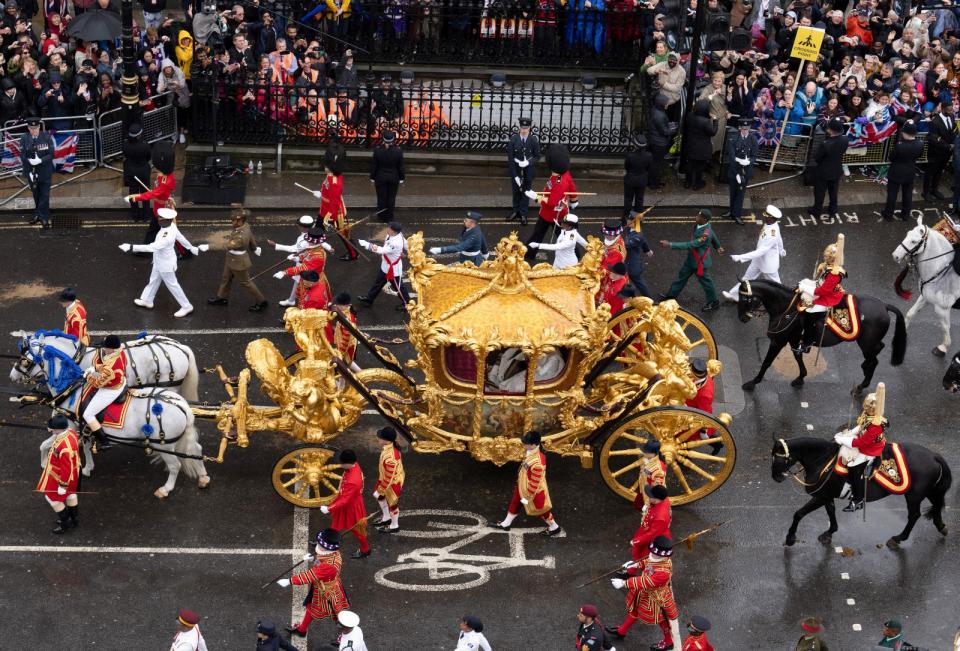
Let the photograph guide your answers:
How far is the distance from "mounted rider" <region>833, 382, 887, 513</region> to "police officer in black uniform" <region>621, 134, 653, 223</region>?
817 centimetres

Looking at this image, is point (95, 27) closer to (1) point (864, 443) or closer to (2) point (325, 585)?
(2) point (325, 585)

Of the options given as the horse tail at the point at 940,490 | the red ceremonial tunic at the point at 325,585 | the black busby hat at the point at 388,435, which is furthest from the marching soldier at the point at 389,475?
the horse tail at the point at 940,490

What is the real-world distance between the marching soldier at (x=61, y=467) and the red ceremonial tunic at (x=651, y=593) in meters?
5.57

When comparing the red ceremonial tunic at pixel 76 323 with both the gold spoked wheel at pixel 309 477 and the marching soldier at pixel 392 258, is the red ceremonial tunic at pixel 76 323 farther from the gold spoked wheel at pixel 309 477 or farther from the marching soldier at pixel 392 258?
the marching soldier at pixel 392 258

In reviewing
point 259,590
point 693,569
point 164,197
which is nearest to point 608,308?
point 693,569

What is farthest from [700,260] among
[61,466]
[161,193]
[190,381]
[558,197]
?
[61,466]

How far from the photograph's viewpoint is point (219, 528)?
1509 centimetres

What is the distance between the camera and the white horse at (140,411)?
15070 millimetres

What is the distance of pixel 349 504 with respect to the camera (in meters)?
14.2

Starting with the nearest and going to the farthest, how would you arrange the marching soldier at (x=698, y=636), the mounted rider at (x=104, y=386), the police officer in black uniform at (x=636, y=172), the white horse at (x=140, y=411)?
the marching soldier at (x=698, y=636) → the mounted rider at (x=104, y=386) → the white horse at (x=140, y=411) → the police officer in black uniform at (x=636, y=172)

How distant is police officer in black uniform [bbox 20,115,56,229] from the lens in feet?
69.5

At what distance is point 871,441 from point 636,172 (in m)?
8.54

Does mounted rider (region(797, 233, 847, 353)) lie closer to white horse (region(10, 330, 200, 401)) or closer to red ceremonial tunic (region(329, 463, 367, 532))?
red ceremonial tunic (region(329, 463, 367, 532))

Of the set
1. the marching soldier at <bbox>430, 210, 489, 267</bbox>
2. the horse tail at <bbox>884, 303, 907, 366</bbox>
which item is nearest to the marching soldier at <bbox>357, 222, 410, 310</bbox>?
the marching soldier at <bbox>430, 210, 489, 267</bbox>
